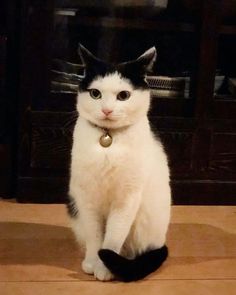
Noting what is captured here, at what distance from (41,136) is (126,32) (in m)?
0.44

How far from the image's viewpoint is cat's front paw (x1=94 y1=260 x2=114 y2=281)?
4.17 ft

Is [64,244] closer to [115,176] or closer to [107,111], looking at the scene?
[115,176]

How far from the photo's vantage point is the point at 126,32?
1854 millimetres

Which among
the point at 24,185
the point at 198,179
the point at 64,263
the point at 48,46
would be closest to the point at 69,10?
the point at 48,46

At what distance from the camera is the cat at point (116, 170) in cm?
124

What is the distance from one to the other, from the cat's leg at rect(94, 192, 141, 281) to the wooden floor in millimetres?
34

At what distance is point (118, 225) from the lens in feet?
4.16

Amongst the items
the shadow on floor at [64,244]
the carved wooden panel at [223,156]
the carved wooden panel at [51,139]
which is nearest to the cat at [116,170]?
the shadow on floor at [64,244]

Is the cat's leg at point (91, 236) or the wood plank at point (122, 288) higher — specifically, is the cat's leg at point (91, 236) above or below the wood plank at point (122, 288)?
above

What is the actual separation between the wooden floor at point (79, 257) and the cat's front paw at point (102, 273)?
0.04ft

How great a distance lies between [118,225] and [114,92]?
0.30 metres

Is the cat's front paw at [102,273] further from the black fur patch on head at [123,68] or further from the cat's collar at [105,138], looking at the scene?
the black fur patch on head at [123,68]

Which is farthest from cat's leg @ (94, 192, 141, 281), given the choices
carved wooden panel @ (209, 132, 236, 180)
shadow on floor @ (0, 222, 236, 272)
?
carved wooden panel @ (209, 132, 236, 180)

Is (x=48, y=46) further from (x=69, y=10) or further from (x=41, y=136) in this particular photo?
(x=41, y=136)
